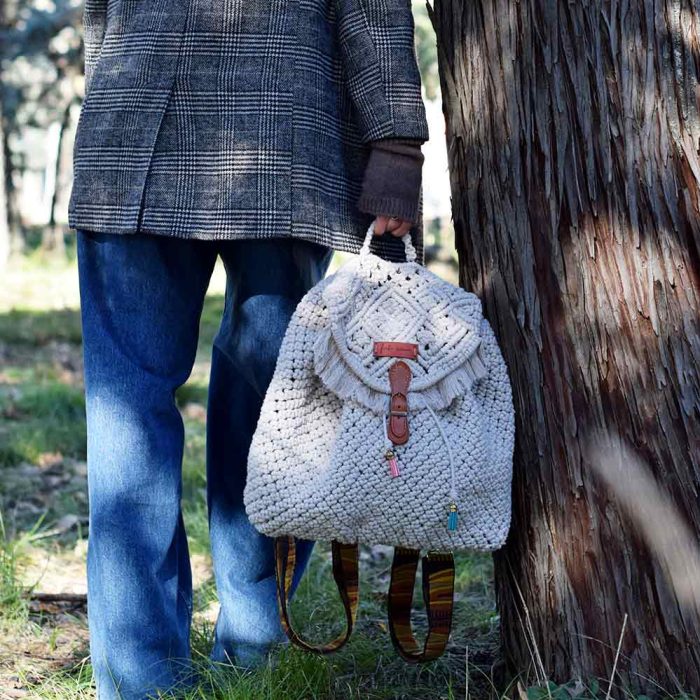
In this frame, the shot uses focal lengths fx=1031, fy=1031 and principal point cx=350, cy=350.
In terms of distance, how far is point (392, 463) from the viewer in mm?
1916

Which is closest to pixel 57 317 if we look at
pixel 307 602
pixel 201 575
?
pixel 201 575

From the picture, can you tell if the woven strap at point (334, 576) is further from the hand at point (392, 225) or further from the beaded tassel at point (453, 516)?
the hand at point (392, 225)

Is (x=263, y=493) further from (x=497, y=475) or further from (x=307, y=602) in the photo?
(x=307, y=602)

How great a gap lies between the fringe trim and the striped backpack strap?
1.18ft

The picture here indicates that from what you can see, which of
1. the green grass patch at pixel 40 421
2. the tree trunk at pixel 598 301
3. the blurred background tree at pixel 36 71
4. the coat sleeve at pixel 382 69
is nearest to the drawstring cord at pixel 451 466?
the tree trunk at pixel 598 301

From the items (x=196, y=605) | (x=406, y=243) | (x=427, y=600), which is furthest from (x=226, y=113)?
(x=196, y=605)

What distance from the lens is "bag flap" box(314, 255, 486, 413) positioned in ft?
6.45

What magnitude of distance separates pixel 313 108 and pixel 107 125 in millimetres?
429

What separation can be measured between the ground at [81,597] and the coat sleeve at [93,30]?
1.38m

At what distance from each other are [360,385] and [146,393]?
1.62 feet

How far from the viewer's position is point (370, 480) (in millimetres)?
1920

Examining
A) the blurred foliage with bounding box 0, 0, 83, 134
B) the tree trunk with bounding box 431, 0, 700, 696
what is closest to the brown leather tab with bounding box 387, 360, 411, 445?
the tree trunk with bounding box 431, 0, 700, 696

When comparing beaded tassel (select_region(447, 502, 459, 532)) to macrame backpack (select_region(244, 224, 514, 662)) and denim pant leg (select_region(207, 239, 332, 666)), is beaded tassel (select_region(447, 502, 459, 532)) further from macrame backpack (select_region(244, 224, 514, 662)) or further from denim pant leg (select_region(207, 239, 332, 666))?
denim pant leg (select_region(207, 239, 332, 666))

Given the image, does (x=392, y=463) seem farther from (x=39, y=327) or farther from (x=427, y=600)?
(x=39, y=327)
